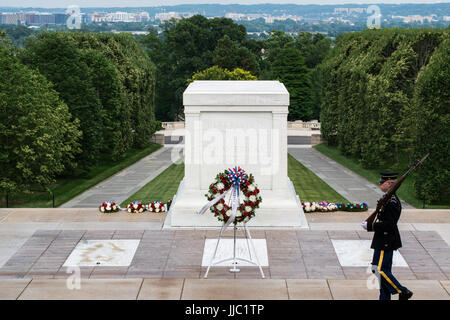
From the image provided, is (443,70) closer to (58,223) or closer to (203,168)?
(203,168)

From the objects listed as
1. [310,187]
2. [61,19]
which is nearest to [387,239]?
[310,187]

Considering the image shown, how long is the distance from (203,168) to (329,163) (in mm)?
31171

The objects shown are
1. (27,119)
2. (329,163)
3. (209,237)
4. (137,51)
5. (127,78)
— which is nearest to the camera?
(209,237)

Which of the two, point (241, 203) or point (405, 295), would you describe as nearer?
point (405, 295)

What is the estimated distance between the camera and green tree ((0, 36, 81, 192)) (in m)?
28.9

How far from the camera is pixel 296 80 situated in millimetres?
77812

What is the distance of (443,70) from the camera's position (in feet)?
96.4

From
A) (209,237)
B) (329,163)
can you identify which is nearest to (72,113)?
(329,163)

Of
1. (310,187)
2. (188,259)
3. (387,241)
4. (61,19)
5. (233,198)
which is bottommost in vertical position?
(310,187)

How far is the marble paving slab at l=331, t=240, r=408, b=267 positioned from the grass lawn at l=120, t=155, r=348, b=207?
14.0m

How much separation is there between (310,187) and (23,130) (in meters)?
15.2

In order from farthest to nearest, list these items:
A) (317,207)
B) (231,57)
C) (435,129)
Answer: (231,57) → (435,129) → (317,207)

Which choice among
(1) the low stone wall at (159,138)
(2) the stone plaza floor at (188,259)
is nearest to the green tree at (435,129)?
(2) the stone plaza floor at (188,259)

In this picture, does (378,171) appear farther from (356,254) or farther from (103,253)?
(103,253)
